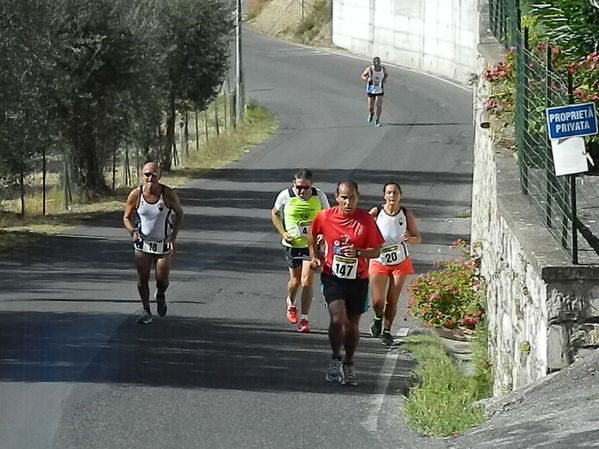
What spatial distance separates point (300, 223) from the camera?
1348 centimetres

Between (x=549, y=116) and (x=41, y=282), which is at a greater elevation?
(x=549, y=116)

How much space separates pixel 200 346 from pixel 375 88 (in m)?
23.0

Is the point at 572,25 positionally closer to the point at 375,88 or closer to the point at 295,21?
the point at 375,88

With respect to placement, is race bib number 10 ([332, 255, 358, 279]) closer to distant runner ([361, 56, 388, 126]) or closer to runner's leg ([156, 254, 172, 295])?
runner's leg ([156, 254, 172, 295])

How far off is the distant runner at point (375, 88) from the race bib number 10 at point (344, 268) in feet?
78.5

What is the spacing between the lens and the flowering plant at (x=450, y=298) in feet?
45.4

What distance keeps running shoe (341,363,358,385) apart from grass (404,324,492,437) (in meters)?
0.54

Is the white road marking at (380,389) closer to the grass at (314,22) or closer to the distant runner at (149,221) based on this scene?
the distant runner at (149,221)

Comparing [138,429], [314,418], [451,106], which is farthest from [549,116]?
[451,106]

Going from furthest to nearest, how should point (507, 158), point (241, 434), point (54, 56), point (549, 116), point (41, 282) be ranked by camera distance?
point (54, 56) < point (41, 282) < point (507, 158) < point (241, 434) < point (549, 116)

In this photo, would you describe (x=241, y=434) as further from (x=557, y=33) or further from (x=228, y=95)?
(x=228, y=95)

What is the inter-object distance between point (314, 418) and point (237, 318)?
167 inches

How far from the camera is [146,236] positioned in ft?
45.2

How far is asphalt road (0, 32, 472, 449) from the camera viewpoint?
32.1 ft
